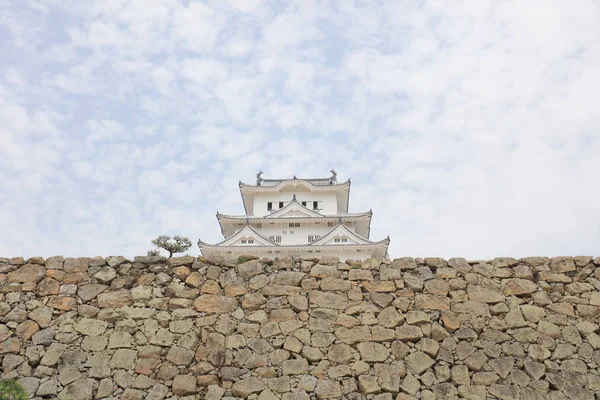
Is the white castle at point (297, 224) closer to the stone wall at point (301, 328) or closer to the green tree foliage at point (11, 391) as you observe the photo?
the stone wall at point (301, 328)

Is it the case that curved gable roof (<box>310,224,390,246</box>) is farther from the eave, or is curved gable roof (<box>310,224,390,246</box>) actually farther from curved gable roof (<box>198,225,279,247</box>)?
the eave

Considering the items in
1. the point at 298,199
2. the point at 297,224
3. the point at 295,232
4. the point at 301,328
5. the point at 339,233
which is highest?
the point at 298,199

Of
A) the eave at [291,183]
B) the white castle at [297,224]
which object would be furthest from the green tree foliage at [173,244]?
the eave at [291,183]

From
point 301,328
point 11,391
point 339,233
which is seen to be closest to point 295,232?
point 339,233

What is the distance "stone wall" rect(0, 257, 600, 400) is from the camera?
671 centimetres

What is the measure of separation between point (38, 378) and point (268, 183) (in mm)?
35528

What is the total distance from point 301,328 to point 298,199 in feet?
111

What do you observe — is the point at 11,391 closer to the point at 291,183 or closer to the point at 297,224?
the point at 297,224

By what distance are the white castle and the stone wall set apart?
2016 centimetres

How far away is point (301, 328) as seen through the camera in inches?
278

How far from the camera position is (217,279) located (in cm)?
745

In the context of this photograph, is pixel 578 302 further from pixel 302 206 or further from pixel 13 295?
pixel 302 206

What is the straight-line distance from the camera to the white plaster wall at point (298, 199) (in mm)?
40156

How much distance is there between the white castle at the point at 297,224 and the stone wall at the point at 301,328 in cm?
2016
